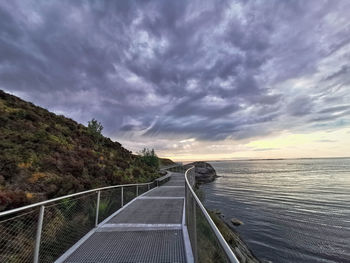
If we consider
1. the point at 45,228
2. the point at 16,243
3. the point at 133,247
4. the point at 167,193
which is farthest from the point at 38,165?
the point at 133,247

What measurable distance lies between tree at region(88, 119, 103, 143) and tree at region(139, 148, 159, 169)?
18.0ft

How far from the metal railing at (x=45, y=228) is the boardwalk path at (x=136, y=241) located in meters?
0.49

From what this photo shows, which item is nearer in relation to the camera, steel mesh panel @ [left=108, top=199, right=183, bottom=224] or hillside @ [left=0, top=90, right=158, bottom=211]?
steel mesh panel @ [left=108, top=199, right=183, bottom=224]

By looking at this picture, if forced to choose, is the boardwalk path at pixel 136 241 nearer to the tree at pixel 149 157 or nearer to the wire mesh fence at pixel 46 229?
the wire mesh fence at pixel 46 229

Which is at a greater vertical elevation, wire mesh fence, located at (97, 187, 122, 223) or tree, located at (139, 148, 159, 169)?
tree, located at (139, 148, 159, 169)

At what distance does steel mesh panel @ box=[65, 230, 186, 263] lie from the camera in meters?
3.25

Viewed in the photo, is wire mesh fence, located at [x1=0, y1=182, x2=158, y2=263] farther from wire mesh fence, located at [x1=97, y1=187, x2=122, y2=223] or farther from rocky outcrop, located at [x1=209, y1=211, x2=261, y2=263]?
rocky outcrop, located at [x1=209, y1=211, x2=261, y2=263]

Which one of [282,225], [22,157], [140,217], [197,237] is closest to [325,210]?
[282,225]

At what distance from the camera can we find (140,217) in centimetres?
569

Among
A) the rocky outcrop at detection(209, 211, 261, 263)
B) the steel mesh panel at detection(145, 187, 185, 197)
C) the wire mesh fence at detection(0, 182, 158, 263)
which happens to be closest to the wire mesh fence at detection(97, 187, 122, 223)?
the wire mesh fence at detection(0, 182, 158, 263)

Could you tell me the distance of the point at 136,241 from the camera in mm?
3971

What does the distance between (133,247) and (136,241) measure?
0.97 ft

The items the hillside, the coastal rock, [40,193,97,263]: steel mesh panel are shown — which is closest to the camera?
[40,193,97,263]: steel mesh panel

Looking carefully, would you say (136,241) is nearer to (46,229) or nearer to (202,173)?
(46,229)
